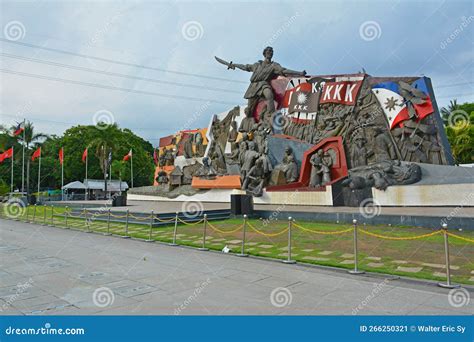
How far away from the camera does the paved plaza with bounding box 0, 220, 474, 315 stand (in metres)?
4.79

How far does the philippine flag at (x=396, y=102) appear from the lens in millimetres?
18781

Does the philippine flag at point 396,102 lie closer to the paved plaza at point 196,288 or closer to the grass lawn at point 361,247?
the grass lawn at point 361,247

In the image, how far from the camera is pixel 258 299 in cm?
522

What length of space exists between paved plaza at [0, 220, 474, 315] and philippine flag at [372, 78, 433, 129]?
15.2 meters

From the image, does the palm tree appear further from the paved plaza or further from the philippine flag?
the paved plaza

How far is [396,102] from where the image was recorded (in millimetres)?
19672

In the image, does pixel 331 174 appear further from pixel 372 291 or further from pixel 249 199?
pixel 372 291

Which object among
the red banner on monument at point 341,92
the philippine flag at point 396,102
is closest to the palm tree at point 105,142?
the red banner on monument at point 341,92

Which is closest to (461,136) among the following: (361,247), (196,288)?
(361,247)

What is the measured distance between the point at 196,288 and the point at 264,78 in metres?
23.0

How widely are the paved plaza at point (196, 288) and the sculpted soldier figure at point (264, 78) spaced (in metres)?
19.1

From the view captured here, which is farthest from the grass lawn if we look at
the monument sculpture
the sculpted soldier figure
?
the sculpted soldier figure

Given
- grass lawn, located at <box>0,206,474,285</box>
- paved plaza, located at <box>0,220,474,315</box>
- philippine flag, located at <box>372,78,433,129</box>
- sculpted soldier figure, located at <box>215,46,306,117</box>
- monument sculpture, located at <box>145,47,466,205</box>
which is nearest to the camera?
paved plaza, located at <box>0,220,474,315</box>

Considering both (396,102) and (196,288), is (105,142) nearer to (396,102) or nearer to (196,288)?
(396,102)
